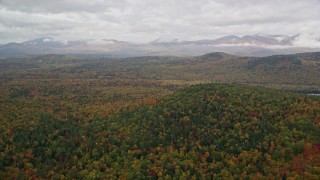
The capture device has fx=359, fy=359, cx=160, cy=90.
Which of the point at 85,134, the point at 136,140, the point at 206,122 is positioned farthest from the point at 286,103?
→ the point at 85,134

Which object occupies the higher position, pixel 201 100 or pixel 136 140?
pixel 201 100

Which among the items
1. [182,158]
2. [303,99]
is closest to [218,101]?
[303,99]

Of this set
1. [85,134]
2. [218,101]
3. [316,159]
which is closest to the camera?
[316,159]

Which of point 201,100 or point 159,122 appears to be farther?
point 201,100

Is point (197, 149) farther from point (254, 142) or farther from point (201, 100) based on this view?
point (201, 100)

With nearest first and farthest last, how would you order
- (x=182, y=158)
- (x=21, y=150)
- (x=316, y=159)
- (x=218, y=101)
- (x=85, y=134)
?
(x=316, y=159) → (x=182, y=158) → (x=21, y=150) → (x=85, y=134) → (x=218, y=101)

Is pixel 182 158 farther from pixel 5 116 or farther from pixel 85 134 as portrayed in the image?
pixel 5 116
